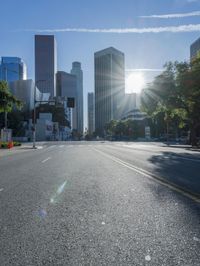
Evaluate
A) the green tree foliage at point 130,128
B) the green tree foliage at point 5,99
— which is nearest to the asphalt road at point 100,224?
the green tree foliage at point 5,99

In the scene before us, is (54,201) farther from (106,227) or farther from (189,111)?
(189,111)

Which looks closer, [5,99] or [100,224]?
[100,224]

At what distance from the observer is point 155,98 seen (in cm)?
5572

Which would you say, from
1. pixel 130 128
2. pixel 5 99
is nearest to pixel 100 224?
pixel 5 99

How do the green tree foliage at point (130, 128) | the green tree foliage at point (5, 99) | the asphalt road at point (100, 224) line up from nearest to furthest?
the asphalt road at point (100, 224) → the green tree foliage at point (5, 99) → the green tree foliage at point (130, 128)

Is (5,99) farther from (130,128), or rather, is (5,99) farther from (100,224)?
(130,128)

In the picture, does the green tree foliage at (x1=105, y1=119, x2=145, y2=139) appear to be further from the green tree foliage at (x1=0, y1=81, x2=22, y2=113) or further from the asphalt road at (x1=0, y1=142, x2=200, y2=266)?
the asphalt road at (x1=0, y1=142, x2=200, y2=266)

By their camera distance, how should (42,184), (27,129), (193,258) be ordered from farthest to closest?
(27,129) → (42,184) → (193,258)

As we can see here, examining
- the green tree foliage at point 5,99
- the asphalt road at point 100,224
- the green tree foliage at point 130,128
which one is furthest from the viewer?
the green tree foliage at point 130,128

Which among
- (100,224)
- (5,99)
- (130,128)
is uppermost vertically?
(130,128)

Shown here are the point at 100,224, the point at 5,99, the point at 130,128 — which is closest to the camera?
the point at 100,224

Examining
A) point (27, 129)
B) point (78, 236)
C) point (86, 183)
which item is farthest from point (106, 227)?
point (27, 129)

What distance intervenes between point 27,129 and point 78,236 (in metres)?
138

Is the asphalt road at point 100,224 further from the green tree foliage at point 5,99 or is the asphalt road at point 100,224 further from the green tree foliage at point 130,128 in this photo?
the green tree foliage at point 130,128
